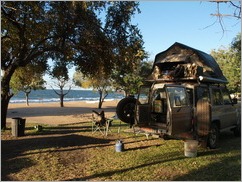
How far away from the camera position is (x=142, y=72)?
133 ft

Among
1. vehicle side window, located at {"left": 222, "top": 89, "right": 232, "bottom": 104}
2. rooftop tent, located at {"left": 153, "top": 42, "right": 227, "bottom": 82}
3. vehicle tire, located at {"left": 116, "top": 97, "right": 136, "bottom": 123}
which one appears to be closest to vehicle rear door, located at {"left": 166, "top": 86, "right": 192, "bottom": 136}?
rooftop tent, located at {"left": 153, "top": 42, "right": 227, "bottom": 82}

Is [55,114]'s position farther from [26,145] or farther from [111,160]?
[111,160]

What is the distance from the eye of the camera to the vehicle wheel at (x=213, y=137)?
365 inches

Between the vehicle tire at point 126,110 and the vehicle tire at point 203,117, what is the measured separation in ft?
10.9

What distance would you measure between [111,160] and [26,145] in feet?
12.2

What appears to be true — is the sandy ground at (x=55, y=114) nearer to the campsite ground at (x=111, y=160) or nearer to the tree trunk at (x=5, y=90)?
the tree trunk at (x=5, y=90)

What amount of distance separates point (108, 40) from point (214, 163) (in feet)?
27.9

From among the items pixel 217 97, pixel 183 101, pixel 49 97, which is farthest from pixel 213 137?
pixel 49 97

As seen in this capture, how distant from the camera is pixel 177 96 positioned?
351 inches

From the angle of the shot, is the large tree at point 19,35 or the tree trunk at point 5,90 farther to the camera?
the tree trunk at point 5,90

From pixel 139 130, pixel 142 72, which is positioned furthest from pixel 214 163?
pixel 142 72

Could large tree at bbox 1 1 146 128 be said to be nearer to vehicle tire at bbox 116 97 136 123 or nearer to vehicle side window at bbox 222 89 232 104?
vehicle tire at bbox 116 97 136 123

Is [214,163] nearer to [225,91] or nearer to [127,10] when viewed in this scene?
[225,91]

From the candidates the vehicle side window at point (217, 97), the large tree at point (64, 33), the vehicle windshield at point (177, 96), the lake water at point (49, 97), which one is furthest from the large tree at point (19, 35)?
the lake water at point (49, 97)
